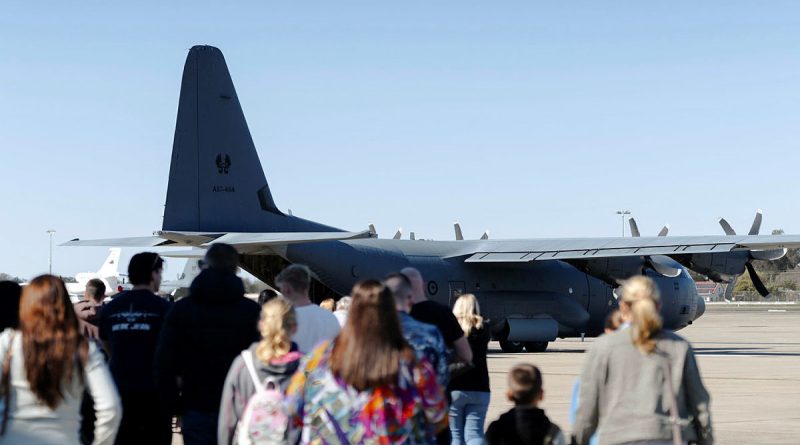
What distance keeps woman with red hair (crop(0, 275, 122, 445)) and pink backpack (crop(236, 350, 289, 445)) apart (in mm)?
797

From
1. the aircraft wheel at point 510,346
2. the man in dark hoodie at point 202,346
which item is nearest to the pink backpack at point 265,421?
the man in dark hoodie at point 202,346

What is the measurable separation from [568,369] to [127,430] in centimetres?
1811

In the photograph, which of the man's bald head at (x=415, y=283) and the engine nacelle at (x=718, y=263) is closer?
the man's bald head at (x=415, y=283)

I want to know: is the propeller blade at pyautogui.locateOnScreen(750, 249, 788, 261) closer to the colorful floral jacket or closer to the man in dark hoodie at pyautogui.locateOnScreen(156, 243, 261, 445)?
the man in dark hoodie at pyautogui.locateOnScreen(156, 243, 261, 445)

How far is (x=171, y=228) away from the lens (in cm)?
2577

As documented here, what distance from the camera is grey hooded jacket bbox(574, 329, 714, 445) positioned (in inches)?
248

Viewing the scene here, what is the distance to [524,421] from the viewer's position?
6355 mm

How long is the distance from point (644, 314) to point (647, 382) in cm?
38

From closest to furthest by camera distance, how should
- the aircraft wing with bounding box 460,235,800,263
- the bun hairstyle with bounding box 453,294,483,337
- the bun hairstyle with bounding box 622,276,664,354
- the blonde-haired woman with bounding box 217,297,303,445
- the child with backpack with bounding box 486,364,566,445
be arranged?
the bun hairstyle with bounding box 622,276,664,354, the child with backpack with bounding box 486,364,566,445, the blonde-haired woman with bounding box 217,297,303,445, the bun hairstyle with bounding box 453,294,483,337, the aircraft wing with bounding box 460,235,800,263

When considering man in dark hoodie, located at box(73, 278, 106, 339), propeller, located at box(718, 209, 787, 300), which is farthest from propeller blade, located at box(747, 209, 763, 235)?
man in dark hoodie, located at box(73, 278, 106, 339)

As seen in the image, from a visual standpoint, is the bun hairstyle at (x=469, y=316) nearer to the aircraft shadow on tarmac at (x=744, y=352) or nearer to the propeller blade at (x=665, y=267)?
the aircraft shadow on tarmac at (x=744, y=352)

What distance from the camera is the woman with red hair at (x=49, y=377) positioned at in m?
5.73

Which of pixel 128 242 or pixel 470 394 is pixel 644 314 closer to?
pixel 470 394

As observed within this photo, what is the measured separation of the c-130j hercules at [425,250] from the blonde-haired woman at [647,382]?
53.3 ft
